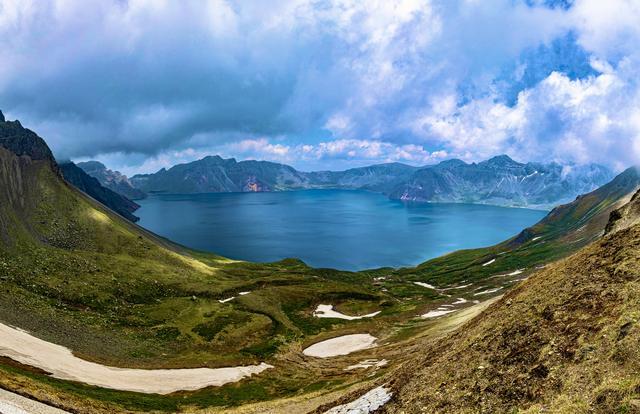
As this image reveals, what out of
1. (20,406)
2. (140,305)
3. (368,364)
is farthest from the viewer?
(140,305)

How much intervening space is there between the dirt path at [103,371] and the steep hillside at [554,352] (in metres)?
49.4

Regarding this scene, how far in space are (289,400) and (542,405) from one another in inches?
1550

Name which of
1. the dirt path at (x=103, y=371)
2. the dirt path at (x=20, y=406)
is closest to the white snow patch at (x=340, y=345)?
the dirt path at (x=103, y=371)

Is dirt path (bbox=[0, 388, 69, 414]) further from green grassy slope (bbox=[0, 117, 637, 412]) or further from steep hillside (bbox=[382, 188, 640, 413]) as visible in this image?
steep hillside (bbox=[382, 188, 640, 413])

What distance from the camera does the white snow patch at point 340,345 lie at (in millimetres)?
91688

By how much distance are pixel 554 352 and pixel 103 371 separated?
73463mm

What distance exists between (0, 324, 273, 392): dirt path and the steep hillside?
A: 49.4 metres

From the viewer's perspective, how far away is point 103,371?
233ft

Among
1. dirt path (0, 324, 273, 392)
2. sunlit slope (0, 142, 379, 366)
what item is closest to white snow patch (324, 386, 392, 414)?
dirt path (0, 324, 273, 392)

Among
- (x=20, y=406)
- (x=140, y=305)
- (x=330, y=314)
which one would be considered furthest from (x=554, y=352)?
(x=140, y=305)

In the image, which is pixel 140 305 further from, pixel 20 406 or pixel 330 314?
pixel 20 406

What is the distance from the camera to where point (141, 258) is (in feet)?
573

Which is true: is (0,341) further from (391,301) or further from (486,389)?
(391,301)

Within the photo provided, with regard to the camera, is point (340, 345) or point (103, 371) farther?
point (340, 345)
